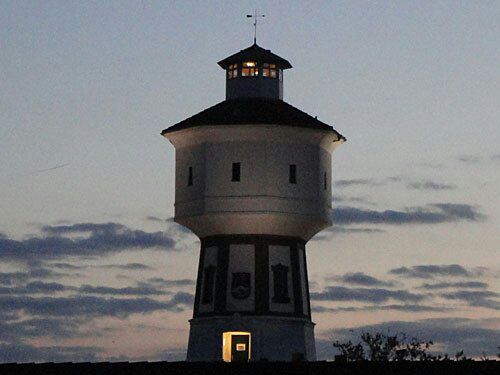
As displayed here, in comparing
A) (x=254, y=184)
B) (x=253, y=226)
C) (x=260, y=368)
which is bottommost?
(x=260, y=368)

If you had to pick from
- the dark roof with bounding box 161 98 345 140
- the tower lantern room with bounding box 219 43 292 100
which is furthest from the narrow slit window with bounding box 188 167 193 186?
the tower lantern room with bounding box 219 43 292 100

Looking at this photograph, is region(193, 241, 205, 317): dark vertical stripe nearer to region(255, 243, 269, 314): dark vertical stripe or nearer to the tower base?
the tower base

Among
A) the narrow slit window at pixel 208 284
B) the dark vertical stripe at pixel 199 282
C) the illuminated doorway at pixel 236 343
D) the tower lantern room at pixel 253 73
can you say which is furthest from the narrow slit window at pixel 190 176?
the illuminated doorway at pixel 236 343

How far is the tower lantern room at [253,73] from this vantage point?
8375 centimetres

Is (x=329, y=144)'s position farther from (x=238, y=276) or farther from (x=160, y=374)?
(x=160, y=374)

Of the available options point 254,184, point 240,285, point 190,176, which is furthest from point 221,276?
point 190,176

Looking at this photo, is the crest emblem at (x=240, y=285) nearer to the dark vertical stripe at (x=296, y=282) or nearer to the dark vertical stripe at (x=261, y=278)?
the dark vertical stripe at (x=261, y=278)

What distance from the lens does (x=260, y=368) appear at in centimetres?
5328

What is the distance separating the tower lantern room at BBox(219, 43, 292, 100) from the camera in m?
83.8

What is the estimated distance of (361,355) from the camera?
84.6 meters

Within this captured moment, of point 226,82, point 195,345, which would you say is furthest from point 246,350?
point 226,82

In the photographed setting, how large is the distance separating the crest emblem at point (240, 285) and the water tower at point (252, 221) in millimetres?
48

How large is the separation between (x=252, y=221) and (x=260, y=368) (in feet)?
83.3

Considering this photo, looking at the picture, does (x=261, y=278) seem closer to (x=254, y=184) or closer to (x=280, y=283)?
(x=280, y=283)
